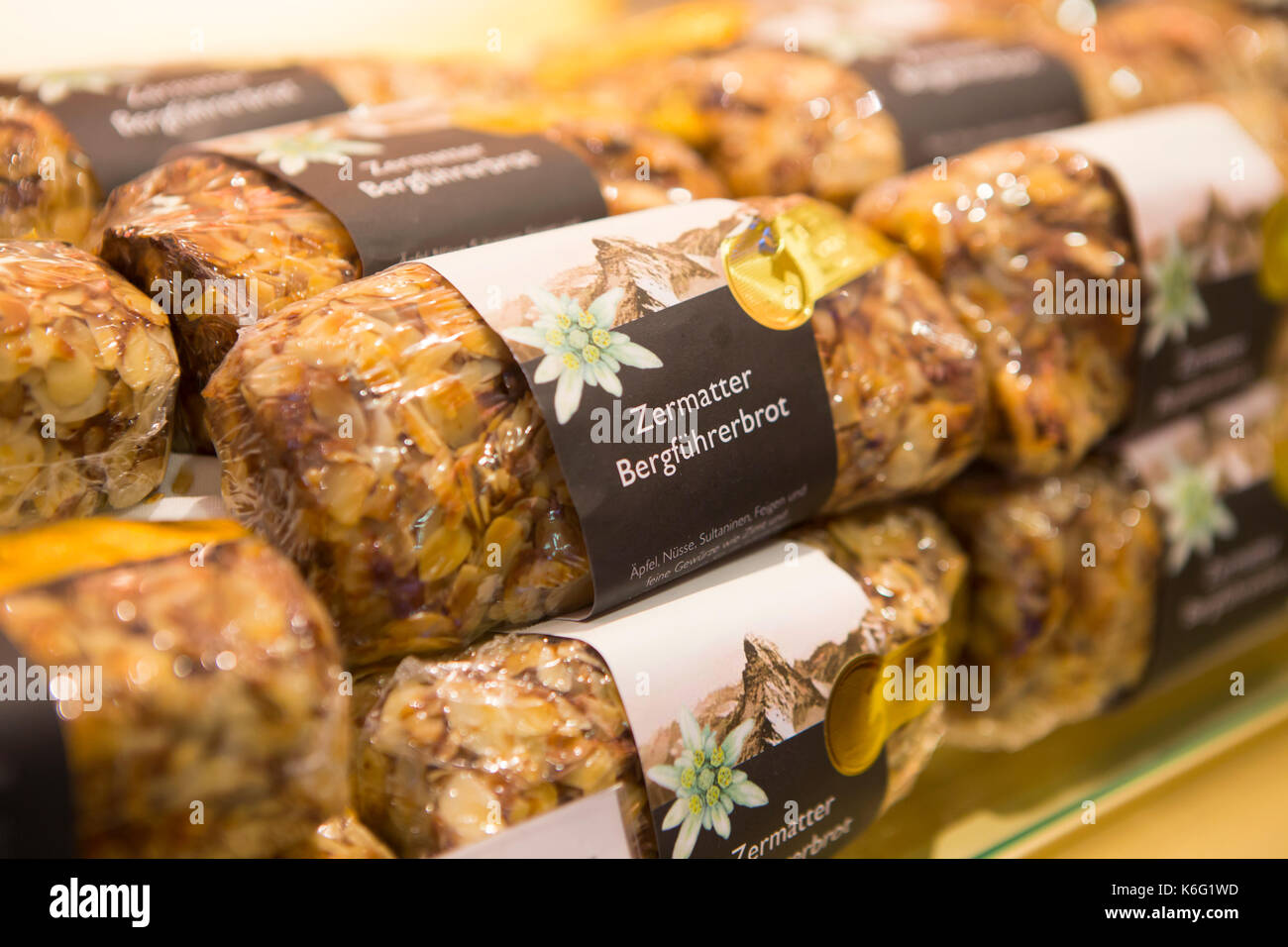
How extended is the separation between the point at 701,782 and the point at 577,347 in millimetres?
280

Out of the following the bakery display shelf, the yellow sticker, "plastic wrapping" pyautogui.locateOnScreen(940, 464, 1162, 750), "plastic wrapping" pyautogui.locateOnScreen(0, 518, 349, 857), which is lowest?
the bakery display shelf

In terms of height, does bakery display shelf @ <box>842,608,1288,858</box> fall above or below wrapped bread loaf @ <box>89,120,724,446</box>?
below

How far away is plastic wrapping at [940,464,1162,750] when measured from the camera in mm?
958

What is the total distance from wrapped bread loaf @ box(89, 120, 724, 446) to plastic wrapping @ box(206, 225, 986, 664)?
0.05 meters

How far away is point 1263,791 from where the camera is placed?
42.5 inches

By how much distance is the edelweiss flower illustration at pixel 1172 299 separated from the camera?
97 cm

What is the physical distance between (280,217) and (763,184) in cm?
48

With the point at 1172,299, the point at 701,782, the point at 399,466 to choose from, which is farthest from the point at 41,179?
the point at 1172,299

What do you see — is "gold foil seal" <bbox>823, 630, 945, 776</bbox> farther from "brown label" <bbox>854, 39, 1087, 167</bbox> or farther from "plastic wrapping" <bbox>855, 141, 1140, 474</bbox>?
"brown label" <bbox>854, 39, 1087, 167</bbox>

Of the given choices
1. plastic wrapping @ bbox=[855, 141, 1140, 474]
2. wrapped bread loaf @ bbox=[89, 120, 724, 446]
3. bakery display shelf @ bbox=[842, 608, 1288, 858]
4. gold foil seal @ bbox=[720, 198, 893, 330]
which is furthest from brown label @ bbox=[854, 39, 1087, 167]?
bakery display shelf @ bbox=[842, 608, 1288, 858]

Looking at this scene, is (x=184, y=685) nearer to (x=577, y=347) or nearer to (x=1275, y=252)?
(x=577, y=347)
